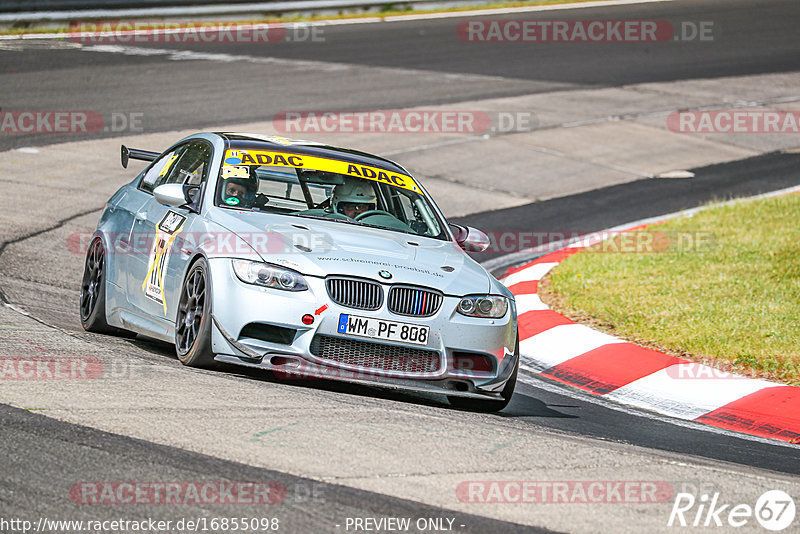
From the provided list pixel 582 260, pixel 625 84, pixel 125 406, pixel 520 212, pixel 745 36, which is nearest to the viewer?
pixel 125 406

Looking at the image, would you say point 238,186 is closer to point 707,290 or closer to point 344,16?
point 707,290

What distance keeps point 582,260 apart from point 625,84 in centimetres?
1132

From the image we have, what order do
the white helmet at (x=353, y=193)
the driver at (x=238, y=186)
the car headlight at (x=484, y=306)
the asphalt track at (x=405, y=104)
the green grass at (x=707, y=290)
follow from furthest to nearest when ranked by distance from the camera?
1. the green grass at (x=707, y=290)
2. the white helmet at (x=353, y=193)
3. the driver at (x=238, y=186)
4. the car headlight at (x=484, y=306)
5. the asphalt track at (x=405, y=104)

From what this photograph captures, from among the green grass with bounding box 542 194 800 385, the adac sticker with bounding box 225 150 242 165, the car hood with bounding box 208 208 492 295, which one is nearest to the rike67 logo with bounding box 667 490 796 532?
the car hood with bounding box 208 208 492 295

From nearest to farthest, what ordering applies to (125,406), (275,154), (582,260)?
(125,406)
(275,154)
(582,260)

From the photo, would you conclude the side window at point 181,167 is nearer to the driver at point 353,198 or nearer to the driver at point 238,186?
the driver at point 238,186

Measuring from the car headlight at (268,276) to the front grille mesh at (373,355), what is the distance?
1.06 feet

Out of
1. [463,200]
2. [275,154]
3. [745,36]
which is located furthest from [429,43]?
[275,154]

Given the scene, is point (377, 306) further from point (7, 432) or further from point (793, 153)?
point (793, 153)

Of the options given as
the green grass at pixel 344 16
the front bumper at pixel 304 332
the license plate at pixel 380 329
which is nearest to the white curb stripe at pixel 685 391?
the front bumper at pixel 304 332

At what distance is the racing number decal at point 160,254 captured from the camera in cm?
720

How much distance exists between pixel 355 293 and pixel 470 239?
162cm

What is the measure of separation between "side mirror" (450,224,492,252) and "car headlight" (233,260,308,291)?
175 centimetres

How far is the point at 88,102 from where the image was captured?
17734 mm
